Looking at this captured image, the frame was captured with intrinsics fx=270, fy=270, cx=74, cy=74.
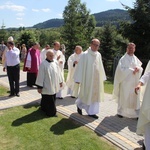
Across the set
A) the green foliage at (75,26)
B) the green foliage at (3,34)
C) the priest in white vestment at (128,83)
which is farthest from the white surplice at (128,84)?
the green foliage at (3,34)

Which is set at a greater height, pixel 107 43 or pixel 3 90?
pixel 107 43

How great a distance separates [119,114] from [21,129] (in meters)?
3.04

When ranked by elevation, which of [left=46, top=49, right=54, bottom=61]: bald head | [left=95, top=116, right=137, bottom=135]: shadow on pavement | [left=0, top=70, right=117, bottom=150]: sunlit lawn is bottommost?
[left=95, top=116, right=137, bottom=135]: shadow on pavement

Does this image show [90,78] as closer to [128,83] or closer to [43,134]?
[128,83]

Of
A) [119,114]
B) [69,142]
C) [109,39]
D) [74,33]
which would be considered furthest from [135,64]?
[74,33]

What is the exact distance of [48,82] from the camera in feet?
26.4

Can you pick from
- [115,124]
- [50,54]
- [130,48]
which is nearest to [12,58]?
[50,54]

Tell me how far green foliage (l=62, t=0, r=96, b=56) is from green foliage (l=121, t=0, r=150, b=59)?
1569 centimetres

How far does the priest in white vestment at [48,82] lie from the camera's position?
26.3 feet

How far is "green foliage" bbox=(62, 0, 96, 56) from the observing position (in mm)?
37156

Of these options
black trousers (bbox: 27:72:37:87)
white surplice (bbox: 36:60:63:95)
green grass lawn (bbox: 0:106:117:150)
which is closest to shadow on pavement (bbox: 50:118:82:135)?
green grass lawn (bbox: 0:106:117:150)

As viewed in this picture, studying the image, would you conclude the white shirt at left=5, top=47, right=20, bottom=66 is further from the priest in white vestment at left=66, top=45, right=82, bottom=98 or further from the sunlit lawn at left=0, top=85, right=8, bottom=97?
the priest in white vestment at left=66, top=45, right=82, bottom=98

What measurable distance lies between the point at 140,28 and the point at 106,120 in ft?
42.8

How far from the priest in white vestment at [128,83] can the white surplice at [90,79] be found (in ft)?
2.12
